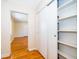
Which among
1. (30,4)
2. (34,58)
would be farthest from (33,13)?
(34,58)

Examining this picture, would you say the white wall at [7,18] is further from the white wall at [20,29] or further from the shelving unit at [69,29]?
the white wall at [20,29]

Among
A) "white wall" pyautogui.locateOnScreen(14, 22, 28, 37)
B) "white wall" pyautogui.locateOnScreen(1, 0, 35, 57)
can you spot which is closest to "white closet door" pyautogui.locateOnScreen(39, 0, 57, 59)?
"white wall" pyautogui.locateOnScreen(1, 0, 35, 57)

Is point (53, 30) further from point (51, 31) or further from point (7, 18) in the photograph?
point (7, 18)

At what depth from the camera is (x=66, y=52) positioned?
142 cm

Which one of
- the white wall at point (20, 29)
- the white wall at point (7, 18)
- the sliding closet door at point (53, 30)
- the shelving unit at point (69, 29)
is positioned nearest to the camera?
the shelving unit at point (69, 29)

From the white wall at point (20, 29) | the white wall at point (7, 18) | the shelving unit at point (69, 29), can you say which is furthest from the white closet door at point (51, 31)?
the white wall at point (20, 29)

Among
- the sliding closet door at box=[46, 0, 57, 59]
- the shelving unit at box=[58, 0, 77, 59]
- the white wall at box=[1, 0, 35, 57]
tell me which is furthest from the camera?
the white wall at box=[1, 0, 35, 57]

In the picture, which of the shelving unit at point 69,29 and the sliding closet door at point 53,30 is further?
the sliding closet door at point 53,30

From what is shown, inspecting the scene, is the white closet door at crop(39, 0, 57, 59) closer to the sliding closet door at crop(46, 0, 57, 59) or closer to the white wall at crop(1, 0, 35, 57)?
the sliding closet door at crop(46, 0, 57, 59)

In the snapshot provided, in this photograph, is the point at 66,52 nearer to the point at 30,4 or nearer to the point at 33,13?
the point at 33,13

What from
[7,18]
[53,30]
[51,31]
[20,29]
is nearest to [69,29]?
[53,30]

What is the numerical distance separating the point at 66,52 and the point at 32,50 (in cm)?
246

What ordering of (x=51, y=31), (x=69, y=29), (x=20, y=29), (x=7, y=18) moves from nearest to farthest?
(x=69, y=29) → (x=51, y=31) → (x=7, y=18) → (x=20, y=29)

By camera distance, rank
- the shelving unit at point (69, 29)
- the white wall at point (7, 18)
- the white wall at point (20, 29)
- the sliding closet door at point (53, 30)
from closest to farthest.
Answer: the shelving unit at point (69, 29), the sliding closet door at point (53, 30), the white wall at point (7, 18), the white wall at point (20, 29)
